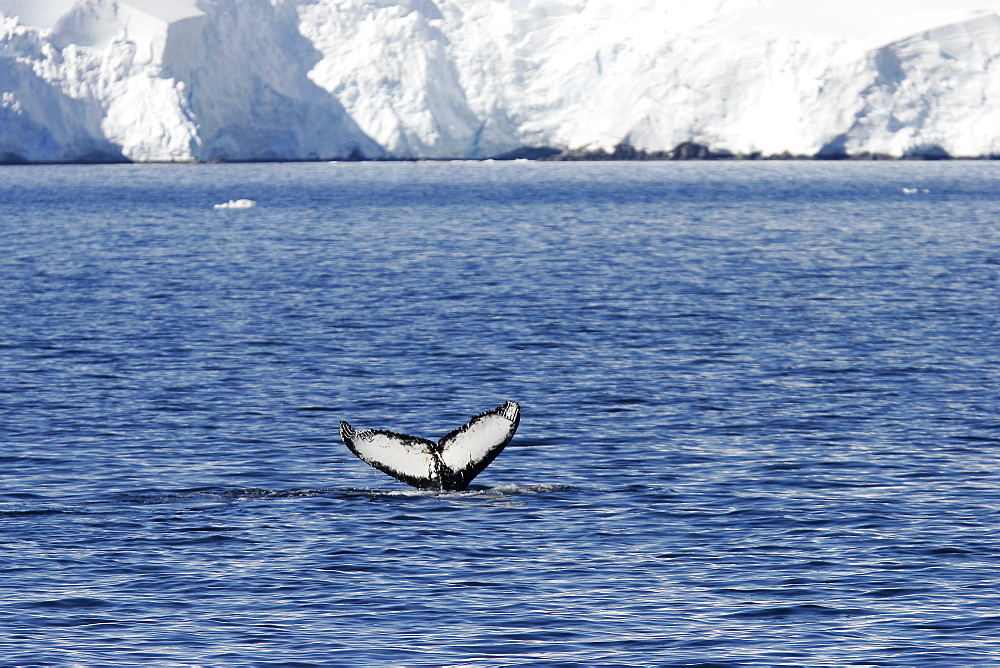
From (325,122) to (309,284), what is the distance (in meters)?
106

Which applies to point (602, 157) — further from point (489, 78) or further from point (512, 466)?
point (512, 466)

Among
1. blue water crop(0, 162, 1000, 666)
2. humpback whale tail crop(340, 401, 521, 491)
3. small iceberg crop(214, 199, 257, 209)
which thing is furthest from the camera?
small iceberg crop(214, 199, 257, 209)

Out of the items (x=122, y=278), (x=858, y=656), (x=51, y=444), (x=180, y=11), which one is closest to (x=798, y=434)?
(x=858, y=656)

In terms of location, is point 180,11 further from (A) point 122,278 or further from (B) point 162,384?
(B) point 162,384

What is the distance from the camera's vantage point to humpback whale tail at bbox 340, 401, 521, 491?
53.0 feet

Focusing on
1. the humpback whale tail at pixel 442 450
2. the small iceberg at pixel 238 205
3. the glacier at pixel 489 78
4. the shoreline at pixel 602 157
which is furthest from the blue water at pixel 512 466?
the shoreline at pixel 602 157

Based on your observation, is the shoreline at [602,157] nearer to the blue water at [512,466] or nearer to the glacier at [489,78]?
the glacier at [489,78]

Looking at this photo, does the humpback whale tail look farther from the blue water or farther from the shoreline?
the shoreline

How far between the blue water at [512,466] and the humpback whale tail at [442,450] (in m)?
0.32

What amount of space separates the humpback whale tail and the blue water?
1.03 feet

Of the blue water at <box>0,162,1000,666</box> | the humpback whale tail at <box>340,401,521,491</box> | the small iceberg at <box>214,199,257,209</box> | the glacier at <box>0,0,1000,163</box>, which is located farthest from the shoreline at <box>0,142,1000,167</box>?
the humpback whale tail at <box>340,401,521,491</box>

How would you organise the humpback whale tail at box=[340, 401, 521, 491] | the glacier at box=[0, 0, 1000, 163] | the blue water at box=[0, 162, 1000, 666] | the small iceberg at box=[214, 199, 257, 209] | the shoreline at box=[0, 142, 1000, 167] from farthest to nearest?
the shoreline at box=[0, 142, 1000, 167] → the glacier at box=[0, 0, 1000, 163] → the small iceberg at box=[214, 199, 257, 209] → the humpback whale tail at box=[340, 401, 521, 491] → the blue water at box=[0, 162, 1000, 666]

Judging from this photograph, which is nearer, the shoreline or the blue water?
the blue water

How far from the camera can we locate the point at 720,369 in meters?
27.4
